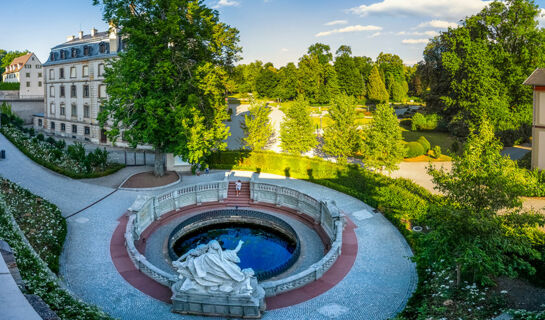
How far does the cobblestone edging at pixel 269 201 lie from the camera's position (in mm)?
15078

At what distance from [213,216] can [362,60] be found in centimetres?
9398

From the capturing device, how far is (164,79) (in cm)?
2759

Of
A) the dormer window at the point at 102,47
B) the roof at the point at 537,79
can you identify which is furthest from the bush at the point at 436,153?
the dormer window at the point at 102,47

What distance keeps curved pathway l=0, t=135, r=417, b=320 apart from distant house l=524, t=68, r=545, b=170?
17.6 meters

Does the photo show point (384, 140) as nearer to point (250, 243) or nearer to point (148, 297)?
point (250, 243)

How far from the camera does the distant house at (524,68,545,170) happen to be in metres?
30.1

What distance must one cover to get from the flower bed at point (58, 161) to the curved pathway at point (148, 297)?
3051 mm

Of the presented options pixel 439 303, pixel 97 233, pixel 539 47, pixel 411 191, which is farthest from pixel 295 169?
pixel 539 47

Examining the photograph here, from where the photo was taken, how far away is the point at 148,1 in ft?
88.5

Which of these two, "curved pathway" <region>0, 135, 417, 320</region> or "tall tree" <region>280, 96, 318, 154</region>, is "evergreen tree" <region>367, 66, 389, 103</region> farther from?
"curved pathway" <region>0, 135, 417, 320</region>

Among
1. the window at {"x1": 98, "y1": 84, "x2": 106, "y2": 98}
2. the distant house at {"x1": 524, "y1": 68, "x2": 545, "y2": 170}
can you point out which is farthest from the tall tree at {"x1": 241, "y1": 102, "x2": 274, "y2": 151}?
the distant house at {"x1": 524, "y1": 68, "x2": 545, "y2": 170}

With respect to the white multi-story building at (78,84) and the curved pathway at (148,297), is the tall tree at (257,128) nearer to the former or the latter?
the curved pathway at (148,297)

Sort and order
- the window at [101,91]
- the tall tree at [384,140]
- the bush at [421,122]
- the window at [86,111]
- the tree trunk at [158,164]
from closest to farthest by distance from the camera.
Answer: the tall tree at [384,140], the tree trunk at [158,164], the window at [101,91], the window at [86,111], the bush at [421,122]

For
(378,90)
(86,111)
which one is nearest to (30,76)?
(86,111)
